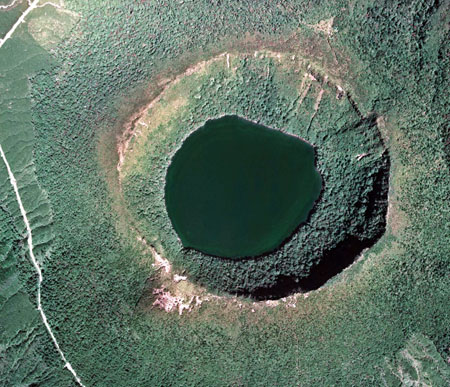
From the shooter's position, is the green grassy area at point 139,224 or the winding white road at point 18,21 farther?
the winding white road at point 18,21

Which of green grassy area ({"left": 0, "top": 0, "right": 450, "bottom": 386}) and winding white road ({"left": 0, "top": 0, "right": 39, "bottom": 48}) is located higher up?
winding white road ({"left": 0, "top": 0, "right": 39, "bottom": 48})

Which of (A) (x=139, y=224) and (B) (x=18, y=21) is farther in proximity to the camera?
(B) (x=18, y=21)

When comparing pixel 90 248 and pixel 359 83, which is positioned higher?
pixel 359 83

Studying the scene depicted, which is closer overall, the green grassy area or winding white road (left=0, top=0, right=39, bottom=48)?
the green grassy area

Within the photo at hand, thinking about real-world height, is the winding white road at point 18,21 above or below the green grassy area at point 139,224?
above

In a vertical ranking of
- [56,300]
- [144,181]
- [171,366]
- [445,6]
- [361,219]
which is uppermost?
[445,6]

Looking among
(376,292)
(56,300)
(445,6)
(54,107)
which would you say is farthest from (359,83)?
(56,300)

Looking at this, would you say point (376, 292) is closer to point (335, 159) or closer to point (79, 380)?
point (335, 159)

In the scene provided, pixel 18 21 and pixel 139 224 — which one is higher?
pixel 18 21
